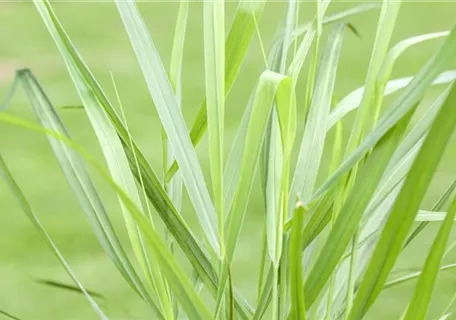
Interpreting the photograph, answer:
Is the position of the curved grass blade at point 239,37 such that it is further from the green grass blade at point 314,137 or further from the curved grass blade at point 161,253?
the curved grass blade at point 161,253

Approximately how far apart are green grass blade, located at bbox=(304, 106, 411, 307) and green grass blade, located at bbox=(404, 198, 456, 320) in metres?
0.04

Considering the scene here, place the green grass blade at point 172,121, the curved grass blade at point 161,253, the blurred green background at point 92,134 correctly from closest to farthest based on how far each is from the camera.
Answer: the curved grass blade at point 161,253 < the green grass blade at point 172,121 < the blurred green background at point 92,134

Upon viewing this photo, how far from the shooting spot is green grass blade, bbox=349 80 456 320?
0.96 feet

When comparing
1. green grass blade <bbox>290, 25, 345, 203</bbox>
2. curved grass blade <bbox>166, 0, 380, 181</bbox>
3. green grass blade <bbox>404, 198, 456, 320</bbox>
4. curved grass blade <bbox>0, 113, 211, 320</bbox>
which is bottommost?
green grass blade <bbox>404, 198, 456, 320</bbox>

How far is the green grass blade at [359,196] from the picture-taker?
338mm

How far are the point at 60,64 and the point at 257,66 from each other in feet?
1.47

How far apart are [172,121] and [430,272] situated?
0.57ft

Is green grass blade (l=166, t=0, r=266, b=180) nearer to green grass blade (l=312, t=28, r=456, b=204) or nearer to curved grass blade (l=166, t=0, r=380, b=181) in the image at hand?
curved grass blade (l=166, t=0, r=380, b=181)

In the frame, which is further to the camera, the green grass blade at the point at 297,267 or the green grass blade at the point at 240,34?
the green grass blade at the point at 240,34

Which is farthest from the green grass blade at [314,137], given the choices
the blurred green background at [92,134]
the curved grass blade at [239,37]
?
the blurred green background at [92,134]

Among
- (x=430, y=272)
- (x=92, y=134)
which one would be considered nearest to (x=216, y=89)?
(x=430, y=272)

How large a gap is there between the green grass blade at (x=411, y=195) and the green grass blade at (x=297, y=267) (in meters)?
0.03

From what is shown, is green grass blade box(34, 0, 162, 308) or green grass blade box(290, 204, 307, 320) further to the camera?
green grass blade box(34, 0, 162, 308)

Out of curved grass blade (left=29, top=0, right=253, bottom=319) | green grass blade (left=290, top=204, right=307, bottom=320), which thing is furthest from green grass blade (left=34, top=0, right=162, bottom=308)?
green grass blade (left=290, top=204, right=307, bottom=320)
